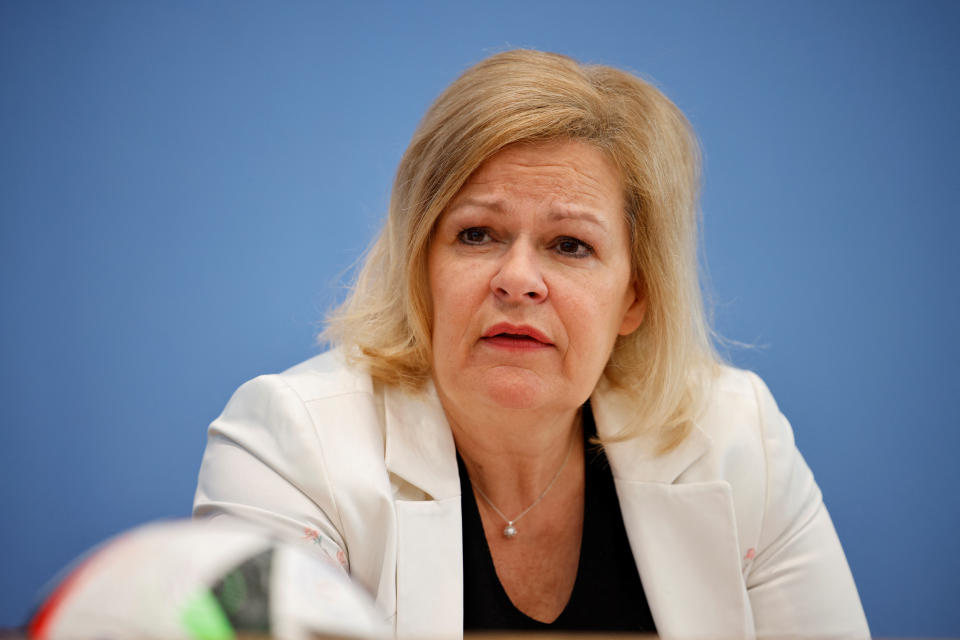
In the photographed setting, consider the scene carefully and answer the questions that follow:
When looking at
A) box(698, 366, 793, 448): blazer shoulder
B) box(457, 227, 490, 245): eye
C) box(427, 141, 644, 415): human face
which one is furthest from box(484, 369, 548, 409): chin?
box(698, 366, 793, 448): blazer shoulder

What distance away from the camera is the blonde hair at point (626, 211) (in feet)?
4.46

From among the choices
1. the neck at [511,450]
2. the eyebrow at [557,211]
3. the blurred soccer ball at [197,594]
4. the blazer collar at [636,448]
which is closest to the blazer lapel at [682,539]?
the blazer collar at [636,448]

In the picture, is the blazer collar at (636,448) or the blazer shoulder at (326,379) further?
the blazer collar at (636,448)

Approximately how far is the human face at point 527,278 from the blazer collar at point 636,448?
21 cm

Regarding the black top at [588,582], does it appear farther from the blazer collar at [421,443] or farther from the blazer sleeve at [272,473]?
the blazer sleeve at [272,473]

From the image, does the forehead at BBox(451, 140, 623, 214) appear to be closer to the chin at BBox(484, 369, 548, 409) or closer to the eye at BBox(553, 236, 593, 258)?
the eye at BBox(553, 236, 593, 258)

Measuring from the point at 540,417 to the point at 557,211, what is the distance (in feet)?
1.17

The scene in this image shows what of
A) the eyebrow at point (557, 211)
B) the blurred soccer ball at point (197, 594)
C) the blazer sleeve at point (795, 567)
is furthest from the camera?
the blazer sleeve at point (795, 567)

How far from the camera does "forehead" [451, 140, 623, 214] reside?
4.38ft

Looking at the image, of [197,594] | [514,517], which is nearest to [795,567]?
[514,517]

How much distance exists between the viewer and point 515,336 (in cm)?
133

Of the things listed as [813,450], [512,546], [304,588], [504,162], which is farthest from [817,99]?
[304,588]

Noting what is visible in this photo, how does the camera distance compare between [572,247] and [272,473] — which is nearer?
[272,473]

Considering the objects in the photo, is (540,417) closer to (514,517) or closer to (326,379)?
(514,517)
